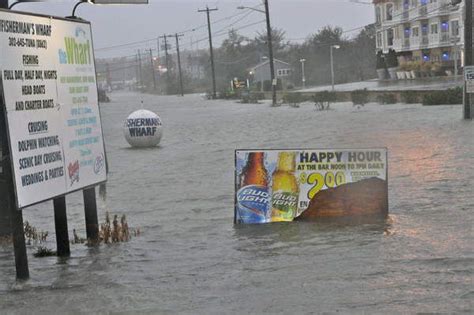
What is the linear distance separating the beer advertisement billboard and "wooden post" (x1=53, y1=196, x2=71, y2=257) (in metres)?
2.39

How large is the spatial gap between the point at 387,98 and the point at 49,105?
119 feet

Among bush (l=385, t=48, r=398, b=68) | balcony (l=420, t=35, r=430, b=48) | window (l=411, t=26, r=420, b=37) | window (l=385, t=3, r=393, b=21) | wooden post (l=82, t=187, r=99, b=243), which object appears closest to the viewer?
wooden post (l=82, t=187, r=99, b=243)

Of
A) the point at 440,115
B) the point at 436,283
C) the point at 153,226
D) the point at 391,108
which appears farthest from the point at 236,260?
the point at 391,108

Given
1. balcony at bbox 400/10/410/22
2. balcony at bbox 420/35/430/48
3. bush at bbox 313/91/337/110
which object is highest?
balcony at bbox 400/10/410/22

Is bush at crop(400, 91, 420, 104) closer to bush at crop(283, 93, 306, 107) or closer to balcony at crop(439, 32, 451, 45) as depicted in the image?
bush at crop(283, 93, 306, 107)

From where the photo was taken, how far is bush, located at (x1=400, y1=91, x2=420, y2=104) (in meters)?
39.1

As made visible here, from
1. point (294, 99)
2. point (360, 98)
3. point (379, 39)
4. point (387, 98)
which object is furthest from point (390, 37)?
point (387, 98)

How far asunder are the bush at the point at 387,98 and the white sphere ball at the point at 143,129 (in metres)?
19.0

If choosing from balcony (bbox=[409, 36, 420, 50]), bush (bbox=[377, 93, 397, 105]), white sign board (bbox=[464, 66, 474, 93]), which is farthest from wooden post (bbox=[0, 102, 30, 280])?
balcony (bbox=[409, 36, 420, 50])

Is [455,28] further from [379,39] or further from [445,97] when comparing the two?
[445,97]

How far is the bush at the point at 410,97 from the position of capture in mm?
39134

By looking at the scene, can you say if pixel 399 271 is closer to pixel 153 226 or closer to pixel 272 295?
pixel 272 295

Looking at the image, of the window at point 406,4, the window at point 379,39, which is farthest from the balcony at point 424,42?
the window at point 379,39

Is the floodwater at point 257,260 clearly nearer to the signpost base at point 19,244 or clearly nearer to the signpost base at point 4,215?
the signpost base at point 19,244
